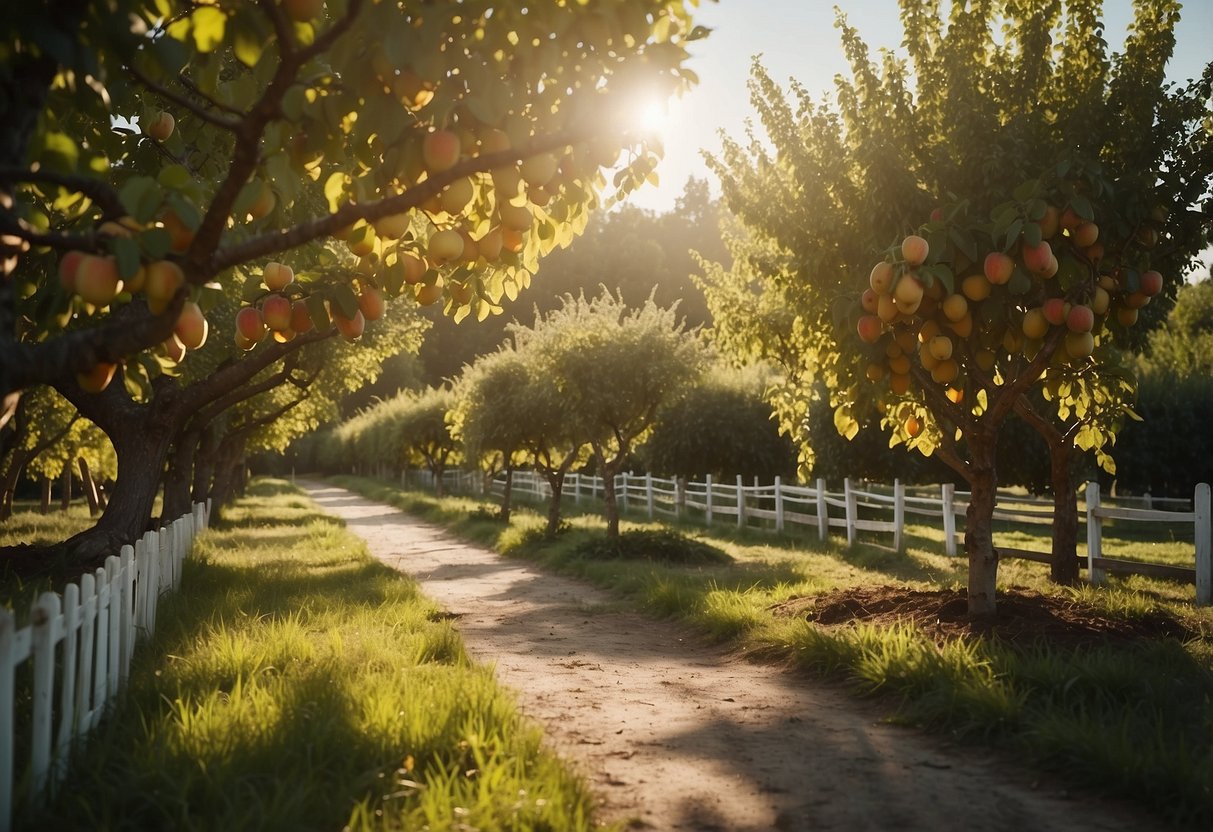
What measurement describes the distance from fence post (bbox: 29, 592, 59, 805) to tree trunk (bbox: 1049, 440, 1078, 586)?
10.9 meters

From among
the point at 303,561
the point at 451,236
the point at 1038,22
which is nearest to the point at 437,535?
the point at 303,561

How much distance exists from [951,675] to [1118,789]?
1.42 m

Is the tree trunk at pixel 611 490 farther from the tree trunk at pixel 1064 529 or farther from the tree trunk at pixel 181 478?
the tree trunk at pixel 181 478

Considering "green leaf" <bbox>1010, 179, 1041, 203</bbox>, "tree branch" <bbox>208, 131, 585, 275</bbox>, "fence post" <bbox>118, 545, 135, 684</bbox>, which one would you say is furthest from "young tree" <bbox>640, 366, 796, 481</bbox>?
"tree branch" <bbox>208, 131, 585, 275</bbox>

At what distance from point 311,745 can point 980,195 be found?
6.28m

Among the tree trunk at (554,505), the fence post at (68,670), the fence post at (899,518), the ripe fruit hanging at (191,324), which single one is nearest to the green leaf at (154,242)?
the ripe fruit hanging at (191,324)

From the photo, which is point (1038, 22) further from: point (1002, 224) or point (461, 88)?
point (461, 88)

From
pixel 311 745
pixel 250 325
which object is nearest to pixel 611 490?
pixel 311 745

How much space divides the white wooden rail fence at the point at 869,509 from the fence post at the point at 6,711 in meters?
10.5

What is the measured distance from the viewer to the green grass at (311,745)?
340 centimetres

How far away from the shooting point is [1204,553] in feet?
32.4

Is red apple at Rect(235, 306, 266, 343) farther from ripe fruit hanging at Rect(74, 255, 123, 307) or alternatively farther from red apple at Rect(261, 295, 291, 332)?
ripe fruit hanging at Rect(74, 255, 123, 307)

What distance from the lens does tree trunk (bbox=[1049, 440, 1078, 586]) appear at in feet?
37.3

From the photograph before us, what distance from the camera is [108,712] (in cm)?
464
